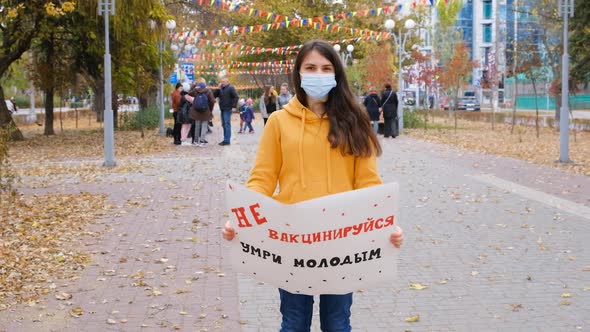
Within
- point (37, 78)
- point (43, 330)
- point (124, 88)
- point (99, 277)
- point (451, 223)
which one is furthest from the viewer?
point (37, 78)

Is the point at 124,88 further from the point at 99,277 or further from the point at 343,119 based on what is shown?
the point at 343,119

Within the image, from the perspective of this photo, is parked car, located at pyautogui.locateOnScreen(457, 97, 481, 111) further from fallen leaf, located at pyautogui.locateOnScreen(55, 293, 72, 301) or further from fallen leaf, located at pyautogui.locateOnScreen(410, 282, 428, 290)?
fallen leaf, located at pyautogui.locateOnScreen(55, 293, 72, 301)

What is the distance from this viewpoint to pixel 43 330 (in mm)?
5742

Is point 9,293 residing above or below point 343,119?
below

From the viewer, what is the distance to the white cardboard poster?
3.62 meters

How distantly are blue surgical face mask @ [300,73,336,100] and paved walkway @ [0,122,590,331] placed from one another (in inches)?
93.1

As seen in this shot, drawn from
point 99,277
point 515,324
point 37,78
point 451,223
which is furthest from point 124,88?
point 515,324

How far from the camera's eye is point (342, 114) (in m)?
3.85

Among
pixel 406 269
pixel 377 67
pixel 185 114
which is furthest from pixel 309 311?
pixel 377 67

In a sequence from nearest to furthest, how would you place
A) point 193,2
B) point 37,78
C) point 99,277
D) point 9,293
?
point 9,293 < point 99,277 < point 37,78 < point 193,2

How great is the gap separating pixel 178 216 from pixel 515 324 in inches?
231

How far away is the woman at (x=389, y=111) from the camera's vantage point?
27.7 metres

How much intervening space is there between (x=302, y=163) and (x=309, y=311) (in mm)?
669

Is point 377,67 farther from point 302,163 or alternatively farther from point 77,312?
point 302,163
